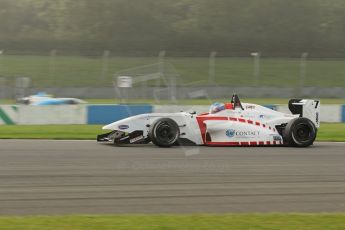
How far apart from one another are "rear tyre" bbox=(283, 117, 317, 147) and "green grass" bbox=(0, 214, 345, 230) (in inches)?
263

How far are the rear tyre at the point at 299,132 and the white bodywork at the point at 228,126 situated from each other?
7.0 inches

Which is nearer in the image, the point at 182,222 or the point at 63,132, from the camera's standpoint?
the point at 182,222

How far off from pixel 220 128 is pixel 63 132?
480cm

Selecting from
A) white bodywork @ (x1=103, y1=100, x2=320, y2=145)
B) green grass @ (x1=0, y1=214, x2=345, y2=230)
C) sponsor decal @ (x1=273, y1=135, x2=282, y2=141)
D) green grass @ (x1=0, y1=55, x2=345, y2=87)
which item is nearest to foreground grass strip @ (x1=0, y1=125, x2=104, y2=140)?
white bodywork @ (x1=103, y1=100, x2=320, y2=145)

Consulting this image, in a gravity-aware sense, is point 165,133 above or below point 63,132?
above

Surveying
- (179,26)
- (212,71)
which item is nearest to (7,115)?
(212,71)

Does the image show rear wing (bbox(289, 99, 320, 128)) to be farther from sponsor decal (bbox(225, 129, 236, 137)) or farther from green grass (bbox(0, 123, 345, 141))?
sponsor decal (bbox(225, 129, 236, 137))

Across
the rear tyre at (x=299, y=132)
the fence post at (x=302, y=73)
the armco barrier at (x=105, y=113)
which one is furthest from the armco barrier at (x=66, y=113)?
the fence post at (x=302, y=73)

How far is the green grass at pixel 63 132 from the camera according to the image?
14.4 m

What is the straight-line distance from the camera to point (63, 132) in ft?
50.4

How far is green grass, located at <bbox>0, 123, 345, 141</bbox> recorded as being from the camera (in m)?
14.4

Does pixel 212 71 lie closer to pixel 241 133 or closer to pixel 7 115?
pixel 7 115

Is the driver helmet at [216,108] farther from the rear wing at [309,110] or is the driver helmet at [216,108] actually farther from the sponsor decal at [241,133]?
the rear wing at [309,110]

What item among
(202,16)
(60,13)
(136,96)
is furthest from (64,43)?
(136,96)
